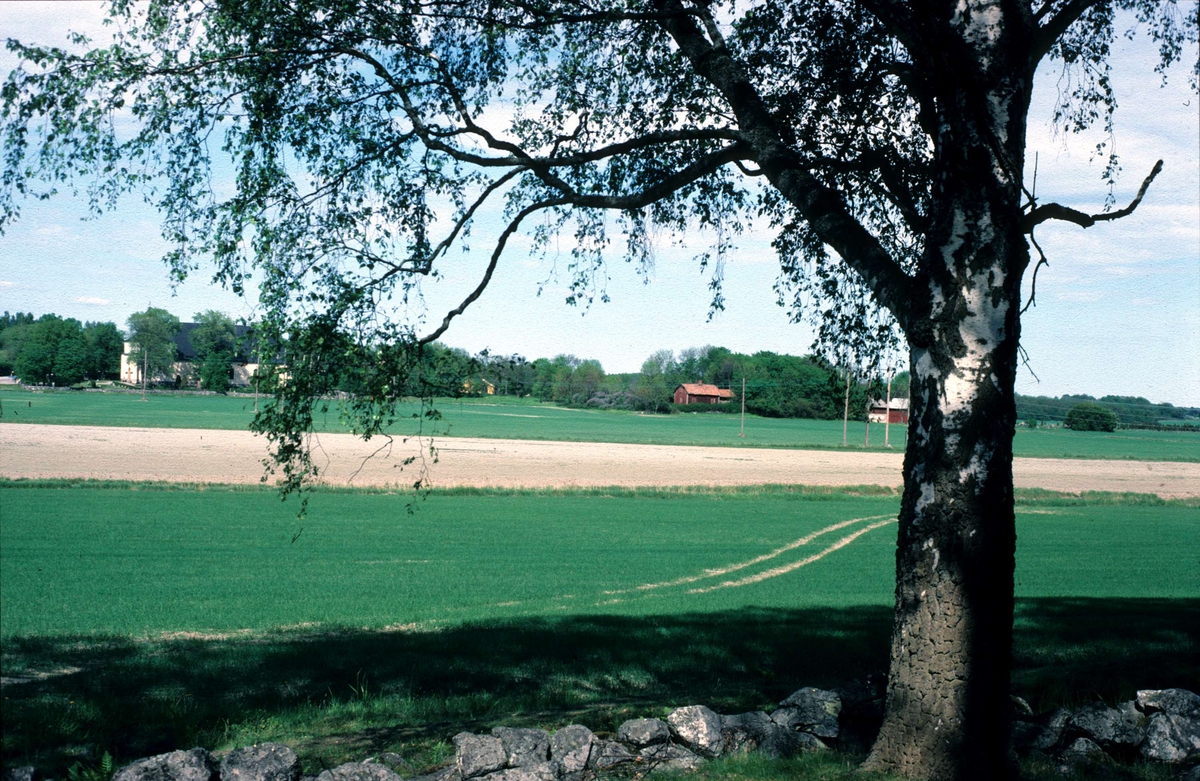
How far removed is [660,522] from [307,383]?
22.0 meters

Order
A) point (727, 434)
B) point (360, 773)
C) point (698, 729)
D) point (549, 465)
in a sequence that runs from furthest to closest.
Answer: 1. point (727, 434)
2. point (549, 465)
3. point (698, 729)
4. point (360, 773)

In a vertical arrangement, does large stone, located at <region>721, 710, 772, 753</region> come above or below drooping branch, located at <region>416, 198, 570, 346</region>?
below

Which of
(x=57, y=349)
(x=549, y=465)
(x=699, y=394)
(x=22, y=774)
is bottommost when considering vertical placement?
(x=549, y=465)

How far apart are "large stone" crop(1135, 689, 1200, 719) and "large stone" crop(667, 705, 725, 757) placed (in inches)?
141

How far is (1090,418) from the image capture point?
228 ft

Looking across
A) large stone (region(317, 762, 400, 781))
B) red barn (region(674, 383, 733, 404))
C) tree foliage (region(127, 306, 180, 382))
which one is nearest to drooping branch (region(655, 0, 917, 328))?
large stone (region(317, 762, 400, 781))

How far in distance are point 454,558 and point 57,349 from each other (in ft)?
43.2

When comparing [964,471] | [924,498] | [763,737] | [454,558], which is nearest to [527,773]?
[763,737]

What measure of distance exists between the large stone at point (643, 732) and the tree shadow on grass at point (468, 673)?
1.06ft

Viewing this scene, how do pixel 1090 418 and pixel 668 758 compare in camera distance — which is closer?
pixel 668 758

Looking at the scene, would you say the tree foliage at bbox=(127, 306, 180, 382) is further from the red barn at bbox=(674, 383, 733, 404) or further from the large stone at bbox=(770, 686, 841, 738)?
the red barn at bbox=(674, 383, 733, 404)

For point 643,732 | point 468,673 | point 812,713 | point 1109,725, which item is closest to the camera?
point 643,732

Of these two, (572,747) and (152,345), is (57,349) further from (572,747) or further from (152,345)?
(572,747)

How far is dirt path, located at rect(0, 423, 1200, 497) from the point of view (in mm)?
33000
